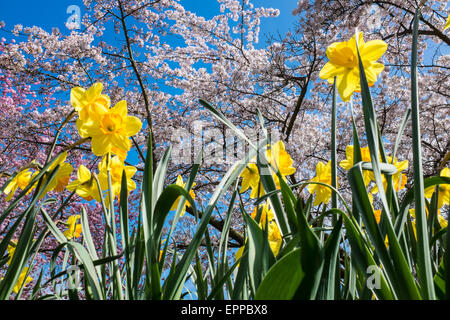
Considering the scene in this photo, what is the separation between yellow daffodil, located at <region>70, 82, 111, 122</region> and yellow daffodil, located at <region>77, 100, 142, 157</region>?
13mm

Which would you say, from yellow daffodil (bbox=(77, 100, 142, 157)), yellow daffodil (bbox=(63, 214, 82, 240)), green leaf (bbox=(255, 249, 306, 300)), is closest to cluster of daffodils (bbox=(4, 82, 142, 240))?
yellow daffodil (bbox=(77, 100, 142, 157))

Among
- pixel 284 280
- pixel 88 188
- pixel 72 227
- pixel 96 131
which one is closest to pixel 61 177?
pixel 88 188

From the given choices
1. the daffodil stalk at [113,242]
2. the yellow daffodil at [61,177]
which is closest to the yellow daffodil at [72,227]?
the yellow daffodil at [61,177]

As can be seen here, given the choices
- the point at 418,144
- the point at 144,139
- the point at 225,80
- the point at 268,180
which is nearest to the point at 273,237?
the point at 268,180

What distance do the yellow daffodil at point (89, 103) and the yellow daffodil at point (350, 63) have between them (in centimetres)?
58

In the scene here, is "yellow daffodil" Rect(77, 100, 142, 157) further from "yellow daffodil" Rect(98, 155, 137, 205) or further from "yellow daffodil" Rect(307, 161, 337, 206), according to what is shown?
"yellow daffodil" Rect(307, 161, 337, 206)

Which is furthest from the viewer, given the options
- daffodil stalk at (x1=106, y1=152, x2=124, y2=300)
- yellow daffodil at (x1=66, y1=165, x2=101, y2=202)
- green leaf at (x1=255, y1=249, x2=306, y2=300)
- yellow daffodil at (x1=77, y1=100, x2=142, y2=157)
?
yellow daffodil at (x1=66, y1=165, x2=101, y2=202)

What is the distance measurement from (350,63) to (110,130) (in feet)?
2.05

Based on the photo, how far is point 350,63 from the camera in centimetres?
89

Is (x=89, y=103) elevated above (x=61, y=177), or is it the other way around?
(x=89, y=103)

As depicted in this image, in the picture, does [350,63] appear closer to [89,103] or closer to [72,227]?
[89,103]

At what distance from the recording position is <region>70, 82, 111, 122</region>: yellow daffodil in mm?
880

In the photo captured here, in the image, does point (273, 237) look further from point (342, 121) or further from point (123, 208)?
point (342, 121)
